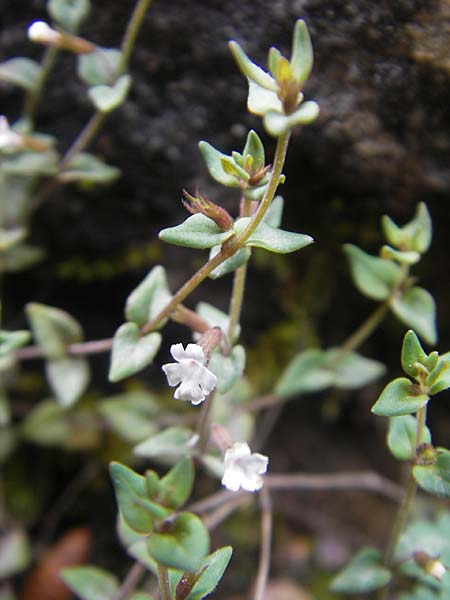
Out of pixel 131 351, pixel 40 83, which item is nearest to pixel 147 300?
pixel 131 351

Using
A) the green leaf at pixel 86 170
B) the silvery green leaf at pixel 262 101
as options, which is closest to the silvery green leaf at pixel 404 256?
the silvery green leaf at pixel 262 101

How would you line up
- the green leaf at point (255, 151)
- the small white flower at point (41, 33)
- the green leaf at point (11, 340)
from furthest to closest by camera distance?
the small white flower at point (41, 33)
the green leaf at point (11, 340)
the green leaf at point (255, 151)

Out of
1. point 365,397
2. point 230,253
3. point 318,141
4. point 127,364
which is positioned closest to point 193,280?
point 230,253

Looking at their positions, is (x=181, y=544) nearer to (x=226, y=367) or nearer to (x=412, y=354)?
(x=226, y=367)

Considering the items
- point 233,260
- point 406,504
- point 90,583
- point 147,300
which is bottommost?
point 90,583

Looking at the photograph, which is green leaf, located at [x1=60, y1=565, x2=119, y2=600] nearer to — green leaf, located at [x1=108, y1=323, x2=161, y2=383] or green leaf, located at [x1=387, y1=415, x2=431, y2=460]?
green leaf, located at [x1=108, y1=323, x2=161, y2=383]

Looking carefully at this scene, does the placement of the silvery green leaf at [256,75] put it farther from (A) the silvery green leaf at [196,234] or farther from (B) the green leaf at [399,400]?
→ (B) the green leaf at [399,400]

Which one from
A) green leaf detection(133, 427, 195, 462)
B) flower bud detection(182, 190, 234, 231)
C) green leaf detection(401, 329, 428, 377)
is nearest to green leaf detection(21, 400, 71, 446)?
green leaf detection(133, 427, 195, 462)
